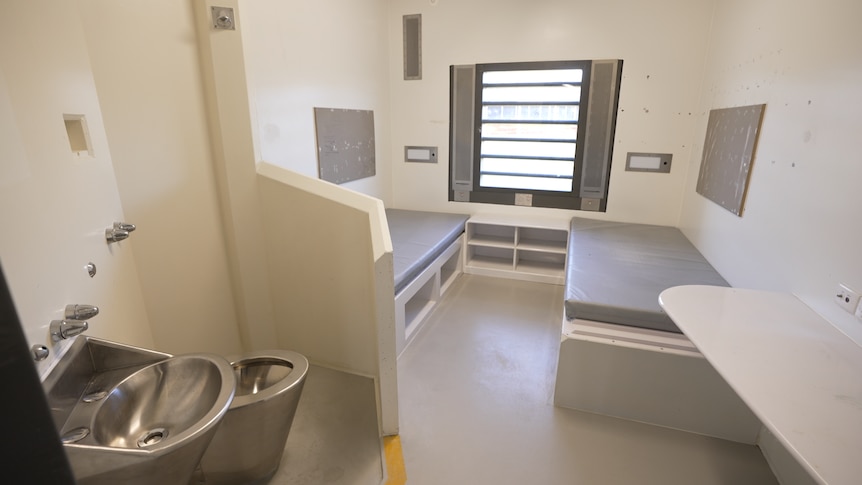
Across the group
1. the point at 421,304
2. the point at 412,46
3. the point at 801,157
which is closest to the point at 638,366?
the point at 801,157

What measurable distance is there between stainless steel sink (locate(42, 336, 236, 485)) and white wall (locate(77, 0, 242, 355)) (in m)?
0.74

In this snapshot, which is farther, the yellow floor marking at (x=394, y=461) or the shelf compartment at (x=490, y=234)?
the shelf compartment at (x=490, y=234)

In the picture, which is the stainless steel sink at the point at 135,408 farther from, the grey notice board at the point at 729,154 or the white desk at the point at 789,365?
the grey notice board at the point at 729,154

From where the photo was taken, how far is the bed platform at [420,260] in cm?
268

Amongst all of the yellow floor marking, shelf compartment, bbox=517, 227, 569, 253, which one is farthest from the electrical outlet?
shelf compartment, bbox=517, 227, 569, 253

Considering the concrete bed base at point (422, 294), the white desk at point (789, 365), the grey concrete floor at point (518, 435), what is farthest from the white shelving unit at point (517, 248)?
the white desk at point (789, 365)

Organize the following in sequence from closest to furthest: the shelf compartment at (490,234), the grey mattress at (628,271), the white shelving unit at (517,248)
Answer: the grey mattress at (628,271) < the white shelving unit at (517,248) < the shelf compartment at (490,234)

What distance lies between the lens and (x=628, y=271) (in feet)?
8.52

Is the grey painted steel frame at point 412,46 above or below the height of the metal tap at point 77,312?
above

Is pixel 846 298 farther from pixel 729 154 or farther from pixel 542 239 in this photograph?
pixel 542 239

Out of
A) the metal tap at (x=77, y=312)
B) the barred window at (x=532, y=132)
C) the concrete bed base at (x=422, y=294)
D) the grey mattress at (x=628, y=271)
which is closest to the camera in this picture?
the metal tap at (x=77, y=312)

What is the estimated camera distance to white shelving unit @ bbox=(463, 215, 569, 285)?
12.7 ft

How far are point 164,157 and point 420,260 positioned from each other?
5.32 feet

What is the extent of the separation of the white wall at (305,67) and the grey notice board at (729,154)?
9.08 ft
